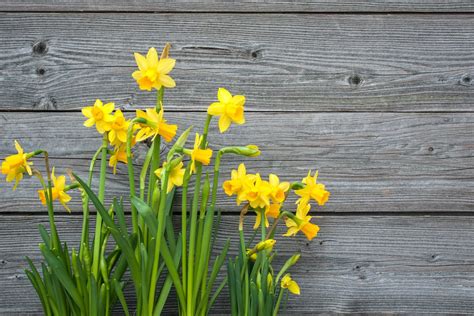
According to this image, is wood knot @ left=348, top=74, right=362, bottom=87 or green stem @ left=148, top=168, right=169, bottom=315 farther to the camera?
wood knot @ left=348, top=74, right=362, bottom=87

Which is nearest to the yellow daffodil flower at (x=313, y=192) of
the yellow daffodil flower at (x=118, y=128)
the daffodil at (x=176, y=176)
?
the daffodil at (x=176, y=176)

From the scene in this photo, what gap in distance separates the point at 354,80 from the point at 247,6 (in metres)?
0.28

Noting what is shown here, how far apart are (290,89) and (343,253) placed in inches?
14.4

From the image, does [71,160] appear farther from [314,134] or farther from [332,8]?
[332,8]

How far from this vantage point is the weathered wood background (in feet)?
4.07

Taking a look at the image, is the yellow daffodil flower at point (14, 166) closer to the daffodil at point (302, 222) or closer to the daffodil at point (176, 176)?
the daffodil at point (176, 176)

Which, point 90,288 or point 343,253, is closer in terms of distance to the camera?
point 90,288

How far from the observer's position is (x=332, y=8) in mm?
1281

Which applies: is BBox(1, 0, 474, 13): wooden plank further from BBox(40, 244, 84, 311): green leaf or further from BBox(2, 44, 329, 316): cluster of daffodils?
BBox(40, 244, 84, 311): green leaf

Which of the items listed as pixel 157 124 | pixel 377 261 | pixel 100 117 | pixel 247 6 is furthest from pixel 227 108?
pixel 377 261

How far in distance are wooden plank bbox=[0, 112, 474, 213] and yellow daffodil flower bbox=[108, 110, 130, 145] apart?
18cm

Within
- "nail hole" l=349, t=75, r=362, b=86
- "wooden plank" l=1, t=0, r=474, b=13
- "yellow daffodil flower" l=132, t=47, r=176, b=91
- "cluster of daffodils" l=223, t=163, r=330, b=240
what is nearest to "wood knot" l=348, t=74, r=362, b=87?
"nail hole" l=349, t=75, r=362, b=86

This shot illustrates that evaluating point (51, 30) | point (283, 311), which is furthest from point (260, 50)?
point (283, 311)

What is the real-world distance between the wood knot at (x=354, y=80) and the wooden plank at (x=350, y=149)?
0.22 ft
